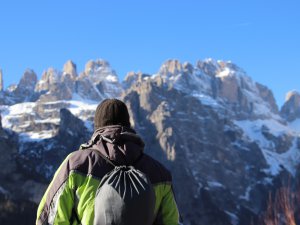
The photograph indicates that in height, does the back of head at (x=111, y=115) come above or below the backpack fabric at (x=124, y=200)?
above

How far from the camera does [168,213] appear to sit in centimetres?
541

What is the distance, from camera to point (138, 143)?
5465mm

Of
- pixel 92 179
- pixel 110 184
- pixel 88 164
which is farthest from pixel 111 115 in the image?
pixel 110 184

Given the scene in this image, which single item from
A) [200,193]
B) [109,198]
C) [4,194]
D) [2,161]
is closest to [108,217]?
[109,198]

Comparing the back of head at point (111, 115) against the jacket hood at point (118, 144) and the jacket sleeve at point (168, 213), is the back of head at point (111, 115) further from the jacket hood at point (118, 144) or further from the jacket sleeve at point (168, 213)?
the jacket sleeve at point (168, 213)

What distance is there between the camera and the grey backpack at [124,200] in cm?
470

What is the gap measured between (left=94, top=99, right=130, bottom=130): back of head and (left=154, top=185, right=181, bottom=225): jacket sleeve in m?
0.69

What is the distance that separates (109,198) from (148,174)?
72cm

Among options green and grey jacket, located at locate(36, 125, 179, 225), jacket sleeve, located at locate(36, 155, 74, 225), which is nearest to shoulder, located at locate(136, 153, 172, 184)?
green and grey jacket, located at locate(36, 125, 179, 225)

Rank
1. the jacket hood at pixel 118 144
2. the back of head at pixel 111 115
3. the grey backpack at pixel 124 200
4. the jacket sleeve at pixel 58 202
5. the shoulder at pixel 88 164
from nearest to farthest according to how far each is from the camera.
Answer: the grey backpack at pixel 124 200 → the jacket sleeve at pixel 58 202 → the shoulder at pixel 88 164 → the jacket hood at pixel 118 144 → the back of head at pixel 111 115

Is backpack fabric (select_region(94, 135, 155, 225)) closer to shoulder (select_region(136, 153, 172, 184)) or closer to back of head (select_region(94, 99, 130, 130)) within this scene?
shoulder (select_region(136, 153, 172, 184))

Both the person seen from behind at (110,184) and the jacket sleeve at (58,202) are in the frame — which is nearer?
the person seen from behind at (110,184)

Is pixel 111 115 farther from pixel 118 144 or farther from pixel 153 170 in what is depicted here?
pixel 153 170

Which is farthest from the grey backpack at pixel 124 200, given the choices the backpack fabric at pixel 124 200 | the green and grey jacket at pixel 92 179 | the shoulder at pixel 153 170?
the shoulder at pixel 153 170
